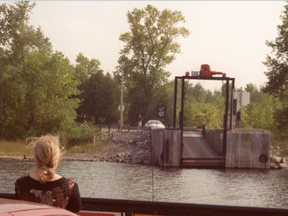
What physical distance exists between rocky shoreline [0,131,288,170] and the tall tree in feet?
14.2

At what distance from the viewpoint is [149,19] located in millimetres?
62781

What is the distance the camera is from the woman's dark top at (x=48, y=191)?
352cm

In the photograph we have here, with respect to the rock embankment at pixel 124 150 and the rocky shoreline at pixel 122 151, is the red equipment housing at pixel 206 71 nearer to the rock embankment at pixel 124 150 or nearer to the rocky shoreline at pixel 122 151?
the rocky shoreline at pixel 122 151

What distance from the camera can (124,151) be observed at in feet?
168

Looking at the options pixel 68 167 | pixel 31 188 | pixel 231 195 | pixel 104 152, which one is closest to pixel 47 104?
pixel 104 152

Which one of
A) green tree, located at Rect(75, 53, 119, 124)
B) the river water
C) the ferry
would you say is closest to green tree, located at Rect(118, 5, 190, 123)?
green tree, located at Rect(75, 53, 119, 124)

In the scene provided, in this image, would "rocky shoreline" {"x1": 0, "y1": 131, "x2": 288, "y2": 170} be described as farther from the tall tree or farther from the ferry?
the ferry

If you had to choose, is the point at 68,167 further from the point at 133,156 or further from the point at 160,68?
the point at 160,68

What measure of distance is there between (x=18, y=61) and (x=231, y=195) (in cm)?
3196

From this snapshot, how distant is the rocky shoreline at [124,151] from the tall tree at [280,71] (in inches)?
170

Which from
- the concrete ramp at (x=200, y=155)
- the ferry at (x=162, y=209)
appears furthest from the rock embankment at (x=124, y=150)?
the ferry at (x=162, y=209)

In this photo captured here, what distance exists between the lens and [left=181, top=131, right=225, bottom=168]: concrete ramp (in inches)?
1485

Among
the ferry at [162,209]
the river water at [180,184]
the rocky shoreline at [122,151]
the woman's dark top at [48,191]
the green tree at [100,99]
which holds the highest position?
the green tree at [100,99]

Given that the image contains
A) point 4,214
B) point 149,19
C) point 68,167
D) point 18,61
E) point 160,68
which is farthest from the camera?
point 160,68
